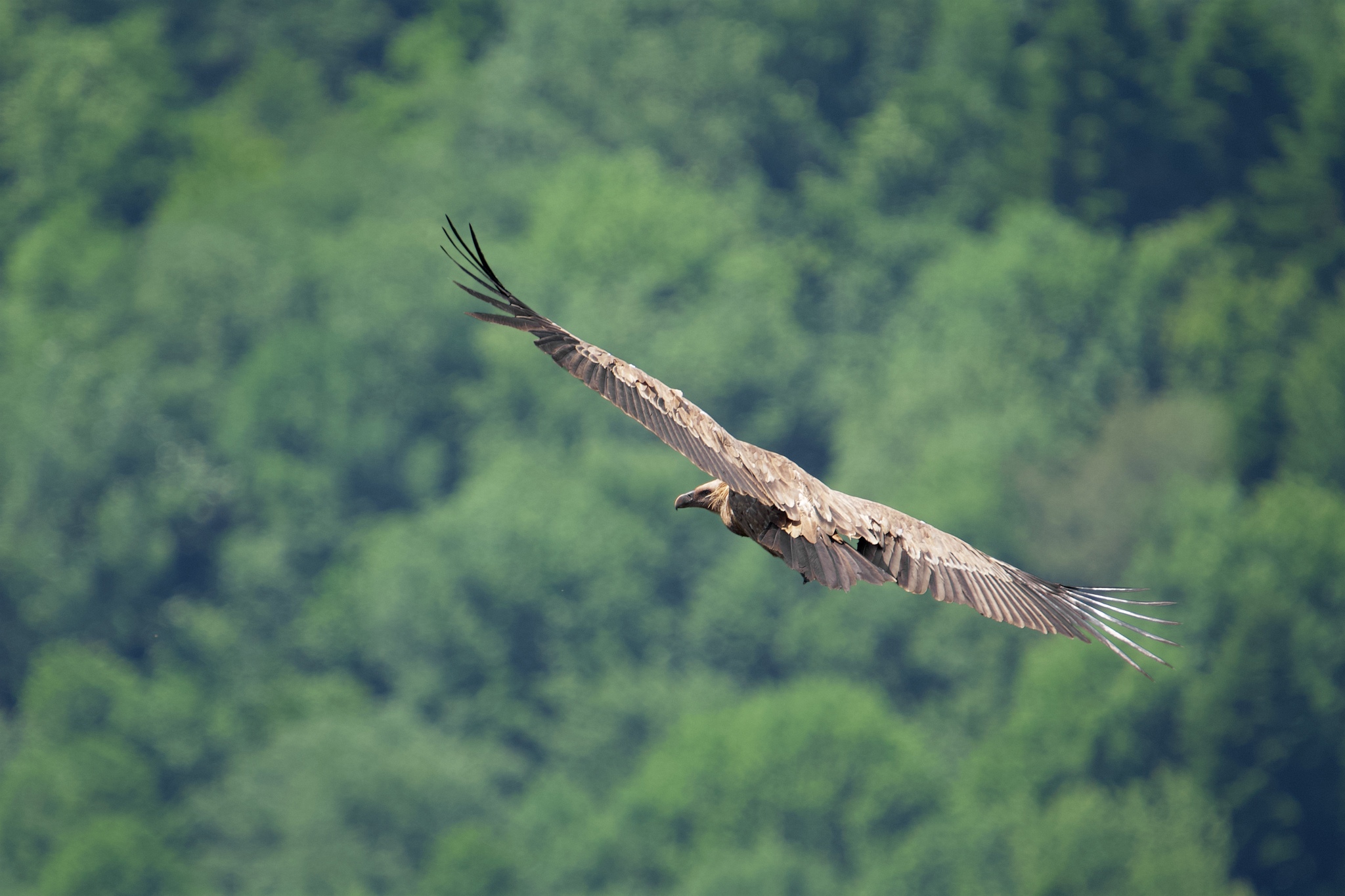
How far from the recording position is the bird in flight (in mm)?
12180

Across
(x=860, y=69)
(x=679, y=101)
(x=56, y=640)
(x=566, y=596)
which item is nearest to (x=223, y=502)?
(x=56, y=640)

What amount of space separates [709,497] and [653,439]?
73.1 metres

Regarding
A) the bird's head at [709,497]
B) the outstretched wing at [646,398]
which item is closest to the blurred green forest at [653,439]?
the bird's head at [709,497]

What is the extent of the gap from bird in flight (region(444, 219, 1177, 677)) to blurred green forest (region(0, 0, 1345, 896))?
54.3 metres

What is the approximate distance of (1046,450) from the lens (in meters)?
86.3

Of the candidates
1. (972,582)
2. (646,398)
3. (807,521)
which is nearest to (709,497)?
(807,521)

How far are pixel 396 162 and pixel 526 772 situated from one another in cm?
4390

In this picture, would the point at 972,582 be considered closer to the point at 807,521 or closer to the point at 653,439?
the point at 807,521

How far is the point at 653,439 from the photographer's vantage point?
285ft

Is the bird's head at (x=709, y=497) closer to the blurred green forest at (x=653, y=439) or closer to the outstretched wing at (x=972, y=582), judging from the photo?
the outstretched wing at (x=972, y=582)

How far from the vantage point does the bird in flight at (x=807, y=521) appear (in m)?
12.2

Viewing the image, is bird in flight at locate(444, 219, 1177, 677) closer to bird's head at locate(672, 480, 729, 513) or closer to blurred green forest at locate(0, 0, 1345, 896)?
bird's head at locate(672, 480, 729, 513)

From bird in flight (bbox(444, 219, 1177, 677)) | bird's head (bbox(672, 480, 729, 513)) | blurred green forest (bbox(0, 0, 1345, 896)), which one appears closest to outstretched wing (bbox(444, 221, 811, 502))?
bird in flight (bbox(444, 219, 1177, 677))

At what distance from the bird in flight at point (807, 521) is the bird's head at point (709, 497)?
10 mm
